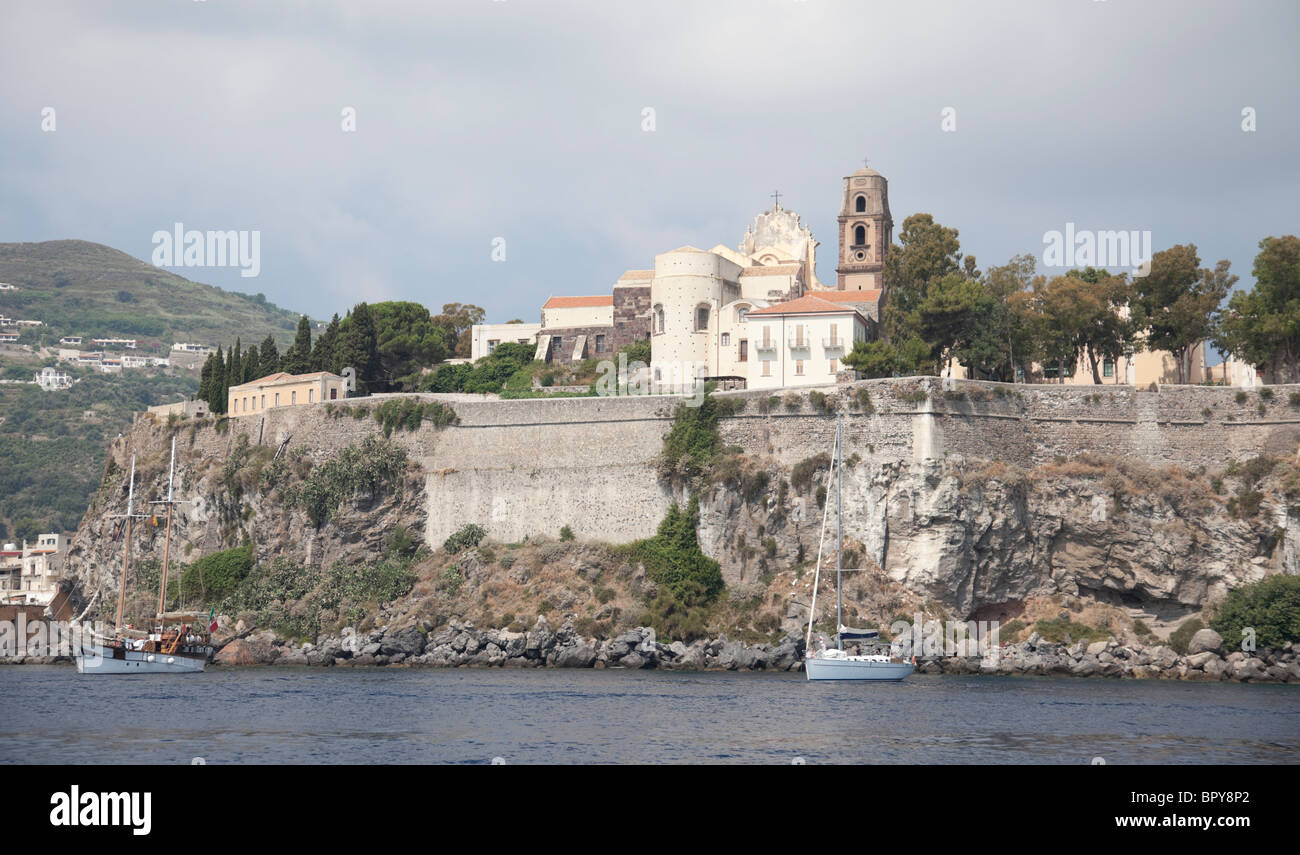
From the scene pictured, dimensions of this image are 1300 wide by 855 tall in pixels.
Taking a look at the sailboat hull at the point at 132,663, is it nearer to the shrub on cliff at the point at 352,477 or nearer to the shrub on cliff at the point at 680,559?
the shrub on cliff at the point at 352,477

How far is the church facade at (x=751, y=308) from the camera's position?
178 feet

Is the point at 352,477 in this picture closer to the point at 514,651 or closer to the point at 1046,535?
the point at 514,651

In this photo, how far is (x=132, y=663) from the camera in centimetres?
4678

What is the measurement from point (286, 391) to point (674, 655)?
75.2ft

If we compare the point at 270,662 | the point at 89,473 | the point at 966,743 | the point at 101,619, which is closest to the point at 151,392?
the point at 89,473

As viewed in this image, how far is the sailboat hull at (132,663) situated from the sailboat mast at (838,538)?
805 inches

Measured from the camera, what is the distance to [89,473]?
440ft

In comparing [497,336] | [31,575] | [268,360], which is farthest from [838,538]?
[31,575]

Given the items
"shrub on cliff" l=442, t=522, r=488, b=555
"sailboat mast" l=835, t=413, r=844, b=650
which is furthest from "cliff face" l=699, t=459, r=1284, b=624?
"shrub on cliff" l=442, t=522, r=488, b=555

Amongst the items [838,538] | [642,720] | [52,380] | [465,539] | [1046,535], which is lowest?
[642,720]

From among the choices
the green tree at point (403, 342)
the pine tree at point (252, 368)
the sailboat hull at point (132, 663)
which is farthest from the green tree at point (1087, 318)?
the pine tree at point (252, 368)

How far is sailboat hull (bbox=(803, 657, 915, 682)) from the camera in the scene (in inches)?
1570
